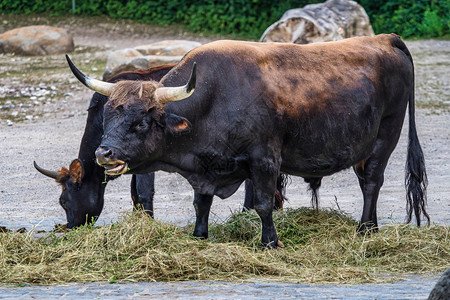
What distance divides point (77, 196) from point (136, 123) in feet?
5.96

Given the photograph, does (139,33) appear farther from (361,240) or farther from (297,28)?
(361,240)

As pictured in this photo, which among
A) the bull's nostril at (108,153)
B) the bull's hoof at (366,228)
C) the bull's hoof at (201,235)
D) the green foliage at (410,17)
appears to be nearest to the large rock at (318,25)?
the green foliage at (410,17)

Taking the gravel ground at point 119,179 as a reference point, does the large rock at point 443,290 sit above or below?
above

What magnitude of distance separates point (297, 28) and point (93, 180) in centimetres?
1037

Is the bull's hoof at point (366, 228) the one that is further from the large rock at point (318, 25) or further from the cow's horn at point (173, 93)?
the large rock at point (318, 25)

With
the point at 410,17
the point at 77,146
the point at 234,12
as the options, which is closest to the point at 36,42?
the point at 234,12

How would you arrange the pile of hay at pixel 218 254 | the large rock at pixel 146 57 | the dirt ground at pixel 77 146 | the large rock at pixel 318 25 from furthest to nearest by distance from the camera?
the large rock at pixel 318 25, the large rock at pixel 146 57, the dirt ground at pixel 77 146, the pile of hay at pixel 218 254

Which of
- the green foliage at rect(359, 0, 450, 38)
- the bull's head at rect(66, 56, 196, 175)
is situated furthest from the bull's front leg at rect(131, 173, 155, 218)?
the green foliage at rect(359, 0, 450, 38)

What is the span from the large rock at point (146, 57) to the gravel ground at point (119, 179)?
3.33 ft

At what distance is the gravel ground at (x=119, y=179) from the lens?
5.97 metres

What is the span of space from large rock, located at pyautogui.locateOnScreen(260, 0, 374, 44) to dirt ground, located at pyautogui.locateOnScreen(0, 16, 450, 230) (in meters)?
1.68

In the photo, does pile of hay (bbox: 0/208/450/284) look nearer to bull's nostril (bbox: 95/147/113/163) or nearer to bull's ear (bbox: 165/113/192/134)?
bull's nostril (bbox: 95/147/113/163)

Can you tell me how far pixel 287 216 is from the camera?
8078mm

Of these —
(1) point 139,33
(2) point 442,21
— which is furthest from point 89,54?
(2) point 442,21
